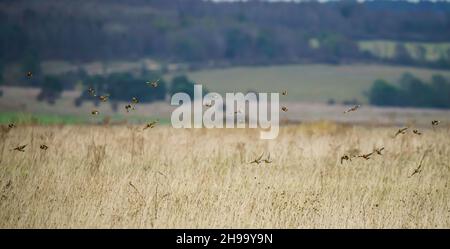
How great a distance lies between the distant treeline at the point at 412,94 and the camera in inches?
6629

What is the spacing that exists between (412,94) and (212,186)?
15986cm

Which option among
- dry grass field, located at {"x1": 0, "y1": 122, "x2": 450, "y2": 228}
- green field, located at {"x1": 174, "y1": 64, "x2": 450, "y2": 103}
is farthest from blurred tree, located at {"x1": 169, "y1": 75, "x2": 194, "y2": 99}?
dry grass field, located at {"x1": 0, "y1": 122, "x2": 450, "y2": 228}

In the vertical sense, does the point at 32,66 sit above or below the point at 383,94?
above

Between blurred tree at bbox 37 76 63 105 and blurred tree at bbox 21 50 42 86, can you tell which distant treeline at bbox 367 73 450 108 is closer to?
blurred tree at bbox 37 76 63 105

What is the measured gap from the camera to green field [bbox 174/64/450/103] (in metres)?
172

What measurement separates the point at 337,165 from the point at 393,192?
236 centimetres

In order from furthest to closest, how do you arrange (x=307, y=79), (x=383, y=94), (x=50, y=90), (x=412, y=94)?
(x=307, y=79) → (x=383, y=94) → (x=412, y=94) → (x=50, y=90)

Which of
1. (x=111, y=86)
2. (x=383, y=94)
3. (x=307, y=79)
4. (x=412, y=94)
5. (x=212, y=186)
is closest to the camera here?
(x=212, y=186)

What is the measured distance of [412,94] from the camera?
16775 centimetres

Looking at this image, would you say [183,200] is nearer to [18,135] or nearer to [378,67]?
[18,135]

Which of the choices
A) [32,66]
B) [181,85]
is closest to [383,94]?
[181,85]

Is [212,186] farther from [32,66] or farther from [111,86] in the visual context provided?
[32,66]
